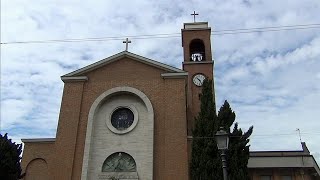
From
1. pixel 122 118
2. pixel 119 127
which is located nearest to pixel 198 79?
pixel 122 118

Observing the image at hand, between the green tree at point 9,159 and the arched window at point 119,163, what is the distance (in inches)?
176

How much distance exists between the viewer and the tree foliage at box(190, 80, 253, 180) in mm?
17531

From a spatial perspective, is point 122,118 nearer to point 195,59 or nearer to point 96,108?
point 96,108

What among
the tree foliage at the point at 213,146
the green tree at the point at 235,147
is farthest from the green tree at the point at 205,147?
the green tree at the point at 235,147

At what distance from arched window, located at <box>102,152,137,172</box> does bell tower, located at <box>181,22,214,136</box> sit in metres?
5.94

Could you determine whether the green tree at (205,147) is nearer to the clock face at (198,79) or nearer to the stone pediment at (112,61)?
the stone pediment at (112,61)

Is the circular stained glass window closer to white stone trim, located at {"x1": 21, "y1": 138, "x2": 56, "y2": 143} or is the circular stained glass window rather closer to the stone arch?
white stone trim, located at {"x1": 21, "y1": 138, "x2": 56, "y2": 143}

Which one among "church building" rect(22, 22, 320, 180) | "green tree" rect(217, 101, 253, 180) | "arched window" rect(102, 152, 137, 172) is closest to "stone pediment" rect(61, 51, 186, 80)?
"church building" rect(22, 22, 320, 180)

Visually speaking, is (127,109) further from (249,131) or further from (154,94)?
(249,131)

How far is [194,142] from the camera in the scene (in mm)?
18781

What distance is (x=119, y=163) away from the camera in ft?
66.7

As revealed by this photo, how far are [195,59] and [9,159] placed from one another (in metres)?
15.4

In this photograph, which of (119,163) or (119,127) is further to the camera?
(119,127)

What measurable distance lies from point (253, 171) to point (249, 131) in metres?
6.88
